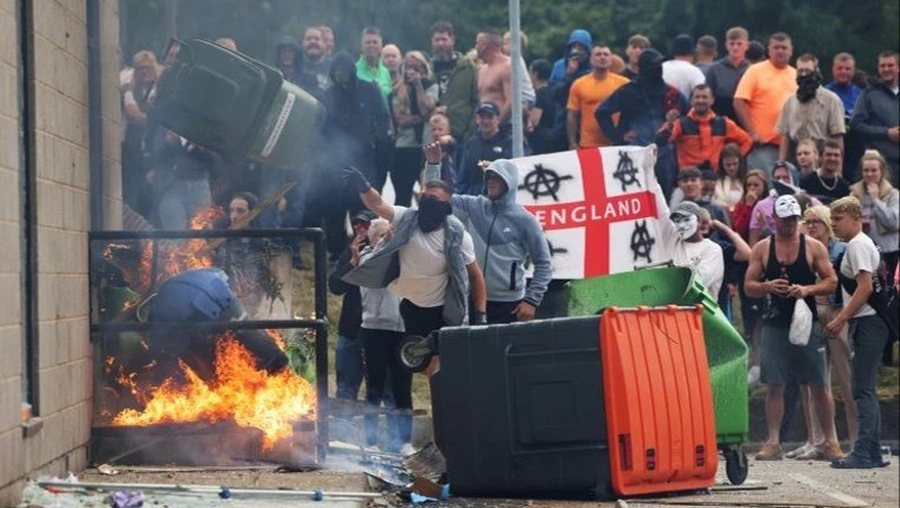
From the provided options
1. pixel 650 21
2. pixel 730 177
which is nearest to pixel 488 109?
pixel 730 177

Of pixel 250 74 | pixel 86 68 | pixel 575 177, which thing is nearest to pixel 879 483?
pixel 575 177

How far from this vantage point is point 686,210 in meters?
14.8

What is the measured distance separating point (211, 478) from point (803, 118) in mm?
8217

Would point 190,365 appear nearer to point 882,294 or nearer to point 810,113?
point 882,294

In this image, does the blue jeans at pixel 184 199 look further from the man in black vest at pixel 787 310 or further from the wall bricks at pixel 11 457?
the wall bricks at pixel 11 457

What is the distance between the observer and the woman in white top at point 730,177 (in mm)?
16781

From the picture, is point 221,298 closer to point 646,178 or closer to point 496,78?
point 646,178

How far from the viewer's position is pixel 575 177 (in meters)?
15.3

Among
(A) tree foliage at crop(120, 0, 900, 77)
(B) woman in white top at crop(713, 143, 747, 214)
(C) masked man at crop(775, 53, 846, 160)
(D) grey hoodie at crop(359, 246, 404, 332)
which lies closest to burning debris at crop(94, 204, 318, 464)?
(D) grey hoodie at crop(359, 246, 404, 332)

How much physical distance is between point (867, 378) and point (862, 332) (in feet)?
1.03

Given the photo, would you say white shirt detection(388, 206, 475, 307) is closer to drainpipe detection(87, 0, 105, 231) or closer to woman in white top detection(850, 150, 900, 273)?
drainpipe detection(87, 0, 105, 231)

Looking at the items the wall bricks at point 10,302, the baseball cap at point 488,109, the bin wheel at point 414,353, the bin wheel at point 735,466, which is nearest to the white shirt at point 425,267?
the bin wheel at point 414,353

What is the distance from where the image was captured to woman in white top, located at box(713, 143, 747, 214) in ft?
55.1

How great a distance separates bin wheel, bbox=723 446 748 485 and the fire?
2451mm
